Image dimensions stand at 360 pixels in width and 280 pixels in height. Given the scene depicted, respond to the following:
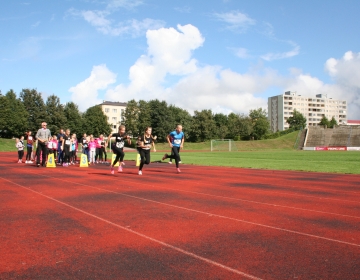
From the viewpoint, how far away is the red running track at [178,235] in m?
3.70

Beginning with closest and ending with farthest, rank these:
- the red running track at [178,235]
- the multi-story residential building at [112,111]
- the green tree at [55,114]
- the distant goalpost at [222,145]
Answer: the red running track at [178,235] < the distant goalpost at [222,145] < the green tree at [55,114] < the multi-story residential building at [112,111]

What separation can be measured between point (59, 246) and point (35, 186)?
6279 millimetres

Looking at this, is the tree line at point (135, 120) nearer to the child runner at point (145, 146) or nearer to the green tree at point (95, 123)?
the green tree at point (95, 123)

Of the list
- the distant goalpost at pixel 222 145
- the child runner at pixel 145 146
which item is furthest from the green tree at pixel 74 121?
the child runner at pixel 145 146

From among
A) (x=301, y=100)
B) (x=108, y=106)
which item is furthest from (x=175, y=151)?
(x=301, y=100)

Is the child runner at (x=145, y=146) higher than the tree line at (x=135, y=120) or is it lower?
lower

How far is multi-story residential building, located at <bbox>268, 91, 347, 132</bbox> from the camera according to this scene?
168 metres

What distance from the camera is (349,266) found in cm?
377

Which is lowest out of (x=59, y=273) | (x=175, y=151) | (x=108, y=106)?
(x=59, y=273)

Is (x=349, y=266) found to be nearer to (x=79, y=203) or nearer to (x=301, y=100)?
(x=79, y=203)

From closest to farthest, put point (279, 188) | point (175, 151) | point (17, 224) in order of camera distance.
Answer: point (17, 224) → point (279, 188) → point (175, 151)

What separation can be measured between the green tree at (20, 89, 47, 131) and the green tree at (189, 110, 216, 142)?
38263 mm

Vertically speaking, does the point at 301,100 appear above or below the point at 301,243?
above

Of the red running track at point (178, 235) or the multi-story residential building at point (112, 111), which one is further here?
the multi-story residential building at point (112, 111)
